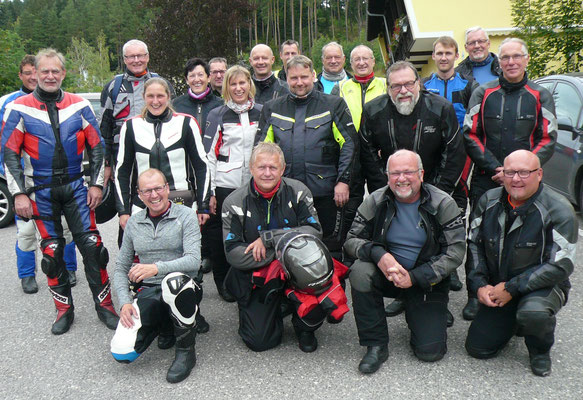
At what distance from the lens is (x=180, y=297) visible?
3359mm

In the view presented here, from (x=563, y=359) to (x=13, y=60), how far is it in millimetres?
12792

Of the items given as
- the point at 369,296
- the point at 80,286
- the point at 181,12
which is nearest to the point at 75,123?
the point at 80,286

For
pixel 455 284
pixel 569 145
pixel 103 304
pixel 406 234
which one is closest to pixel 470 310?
pixel 455 284

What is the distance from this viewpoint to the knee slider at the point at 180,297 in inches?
132

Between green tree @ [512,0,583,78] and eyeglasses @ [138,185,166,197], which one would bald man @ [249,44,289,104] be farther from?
green tree @ [512,0,583,78]

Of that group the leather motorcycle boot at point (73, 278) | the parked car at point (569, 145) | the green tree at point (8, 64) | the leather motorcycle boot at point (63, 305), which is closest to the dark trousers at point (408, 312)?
the leather motorcycle boot at point (63, 305)

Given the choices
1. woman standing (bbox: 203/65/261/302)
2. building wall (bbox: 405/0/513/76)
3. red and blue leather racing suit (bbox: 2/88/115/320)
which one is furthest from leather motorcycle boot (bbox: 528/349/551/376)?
building wall (bbox: 405/0/513/76)

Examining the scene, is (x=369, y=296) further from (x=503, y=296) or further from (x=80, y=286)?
(x=80, y=286)

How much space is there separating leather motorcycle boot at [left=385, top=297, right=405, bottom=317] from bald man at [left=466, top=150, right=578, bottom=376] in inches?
30.3

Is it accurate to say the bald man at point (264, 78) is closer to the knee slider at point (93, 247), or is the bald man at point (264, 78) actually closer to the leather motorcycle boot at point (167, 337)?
the knee slider at point (93, 247)

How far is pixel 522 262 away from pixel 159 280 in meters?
2.46

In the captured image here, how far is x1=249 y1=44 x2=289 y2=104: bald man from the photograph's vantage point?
17.1 ft

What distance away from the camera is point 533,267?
3234 mm

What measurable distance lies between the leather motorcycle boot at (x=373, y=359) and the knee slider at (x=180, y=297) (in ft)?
3.80
